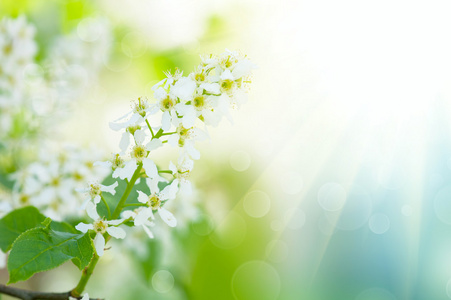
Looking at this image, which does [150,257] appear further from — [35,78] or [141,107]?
[141,107]

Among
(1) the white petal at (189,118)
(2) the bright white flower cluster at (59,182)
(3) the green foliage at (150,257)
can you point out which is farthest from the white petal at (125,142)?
(3) the green foliage at (150,257)

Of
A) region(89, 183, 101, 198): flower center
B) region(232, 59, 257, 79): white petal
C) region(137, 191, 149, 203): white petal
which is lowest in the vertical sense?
region(89, 183, 101, 198): flower center

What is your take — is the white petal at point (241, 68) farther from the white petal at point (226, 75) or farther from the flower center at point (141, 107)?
the flower center at point (141, 107)

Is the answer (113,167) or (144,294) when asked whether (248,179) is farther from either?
(113,167)

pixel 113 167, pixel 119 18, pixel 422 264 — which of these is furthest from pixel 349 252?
pixel 113 167

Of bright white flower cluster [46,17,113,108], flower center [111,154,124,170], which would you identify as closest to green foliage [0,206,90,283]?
flower center [111,154,124,170]

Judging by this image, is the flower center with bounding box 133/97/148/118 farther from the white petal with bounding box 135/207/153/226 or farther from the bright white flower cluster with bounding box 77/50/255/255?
the white petal with bounding box 135/207/153/226
